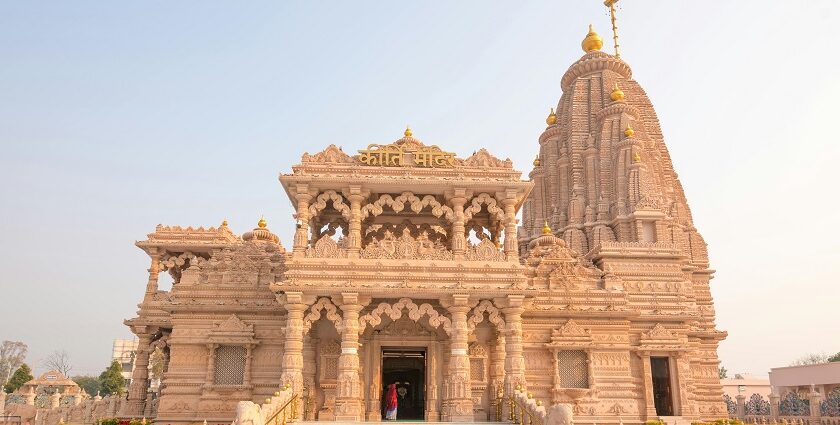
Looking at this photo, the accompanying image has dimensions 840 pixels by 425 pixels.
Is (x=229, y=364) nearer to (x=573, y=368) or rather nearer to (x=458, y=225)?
(x=458, y=225)

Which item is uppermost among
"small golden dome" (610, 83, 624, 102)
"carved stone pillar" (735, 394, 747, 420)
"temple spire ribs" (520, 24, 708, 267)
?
"small golden dome" (610, 83, 624, 102)

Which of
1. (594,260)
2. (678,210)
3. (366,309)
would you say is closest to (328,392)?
(366,309)

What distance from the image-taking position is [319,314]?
17906mm

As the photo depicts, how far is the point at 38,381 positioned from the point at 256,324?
27652mm

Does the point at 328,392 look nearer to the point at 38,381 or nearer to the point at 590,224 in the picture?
the point at 590,224

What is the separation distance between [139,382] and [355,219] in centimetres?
1387

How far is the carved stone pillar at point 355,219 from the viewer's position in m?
18.4

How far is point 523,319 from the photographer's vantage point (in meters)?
23.0

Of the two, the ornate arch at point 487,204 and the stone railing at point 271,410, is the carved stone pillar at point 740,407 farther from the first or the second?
the stone railing at point 271,410

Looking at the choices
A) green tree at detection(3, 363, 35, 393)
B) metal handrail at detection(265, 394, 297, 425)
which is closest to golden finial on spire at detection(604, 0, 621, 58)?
metal handrail at detection(265, 394, 297, 425)

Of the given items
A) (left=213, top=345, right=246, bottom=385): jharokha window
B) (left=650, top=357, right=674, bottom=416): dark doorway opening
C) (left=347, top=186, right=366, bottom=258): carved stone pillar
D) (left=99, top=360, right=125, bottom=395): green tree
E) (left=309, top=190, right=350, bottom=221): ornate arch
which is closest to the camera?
(left=347, top=186, right=366, bottom=258): carved stone pillar

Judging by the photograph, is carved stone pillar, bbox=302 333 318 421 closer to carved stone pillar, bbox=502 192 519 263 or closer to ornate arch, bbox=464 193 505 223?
ornate arch, bbox=464 193 505 223

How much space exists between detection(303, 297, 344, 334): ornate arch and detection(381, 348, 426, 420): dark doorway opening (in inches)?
180

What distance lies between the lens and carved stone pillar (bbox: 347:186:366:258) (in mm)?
18375
